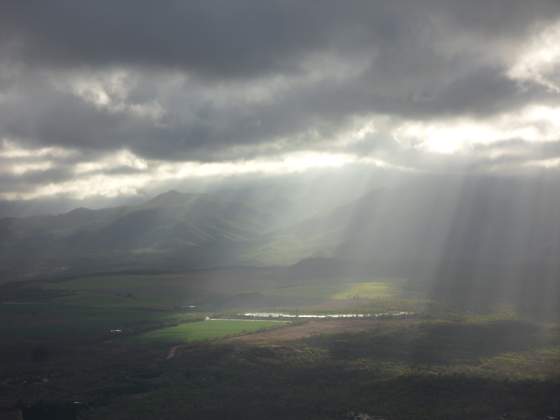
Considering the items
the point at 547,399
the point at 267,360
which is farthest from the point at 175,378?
the point at 547,399

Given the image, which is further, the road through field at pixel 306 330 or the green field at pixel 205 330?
the green field at pixel 205 330

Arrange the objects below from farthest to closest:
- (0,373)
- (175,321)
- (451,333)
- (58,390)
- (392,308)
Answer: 1. (392,308)
2. (175,321)
3. (451,333)
4. (0,373)
5. (58,390)

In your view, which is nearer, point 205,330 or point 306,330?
point 306,330

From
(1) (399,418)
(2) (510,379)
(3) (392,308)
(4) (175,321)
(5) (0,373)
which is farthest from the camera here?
(3) (392,308)

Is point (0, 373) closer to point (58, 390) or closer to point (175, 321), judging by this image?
point (58, 390)

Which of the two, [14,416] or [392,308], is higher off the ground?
[392,308]

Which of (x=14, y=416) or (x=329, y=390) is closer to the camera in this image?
(x=14, y=416)

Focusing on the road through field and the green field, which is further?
the green field
